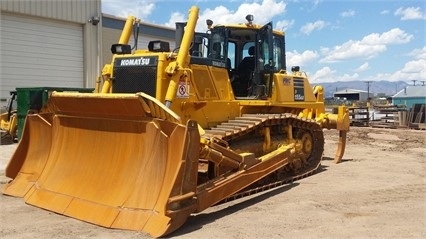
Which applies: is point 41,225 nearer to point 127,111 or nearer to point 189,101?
point 127,111

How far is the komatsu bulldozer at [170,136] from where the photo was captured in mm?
5500

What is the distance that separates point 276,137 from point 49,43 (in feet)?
40.4

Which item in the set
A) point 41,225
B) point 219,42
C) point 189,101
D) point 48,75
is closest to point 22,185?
point 41,225

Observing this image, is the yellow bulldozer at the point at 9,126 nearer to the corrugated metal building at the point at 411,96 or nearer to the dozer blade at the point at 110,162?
the dozer blade at the point at 110,162

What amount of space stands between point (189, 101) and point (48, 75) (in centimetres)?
1222

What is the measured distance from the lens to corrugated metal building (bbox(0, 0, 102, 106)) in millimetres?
16516

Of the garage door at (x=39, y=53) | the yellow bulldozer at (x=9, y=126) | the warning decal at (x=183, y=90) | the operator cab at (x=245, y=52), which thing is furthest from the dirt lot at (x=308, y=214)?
the garage door at (x=39, y=53)

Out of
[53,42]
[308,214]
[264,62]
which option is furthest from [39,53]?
[308,214]

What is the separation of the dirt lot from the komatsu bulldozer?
215 millimetres

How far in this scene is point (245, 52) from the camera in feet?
30.2

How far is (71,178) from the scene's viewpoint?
6.38 metres

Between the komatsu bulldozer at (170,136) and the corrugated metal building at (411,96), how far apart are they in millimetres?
45738

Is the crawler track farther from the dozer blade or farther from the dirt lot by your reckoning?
the dozer blade

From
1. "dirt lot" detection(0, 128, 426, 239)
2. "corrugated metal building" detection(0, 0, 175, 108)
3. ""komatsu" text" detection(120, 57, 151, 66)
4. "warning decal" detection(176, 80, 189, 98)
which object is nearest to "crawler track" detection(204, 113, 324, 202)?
"dirt lot" detection(0, 128, 426, 239)
